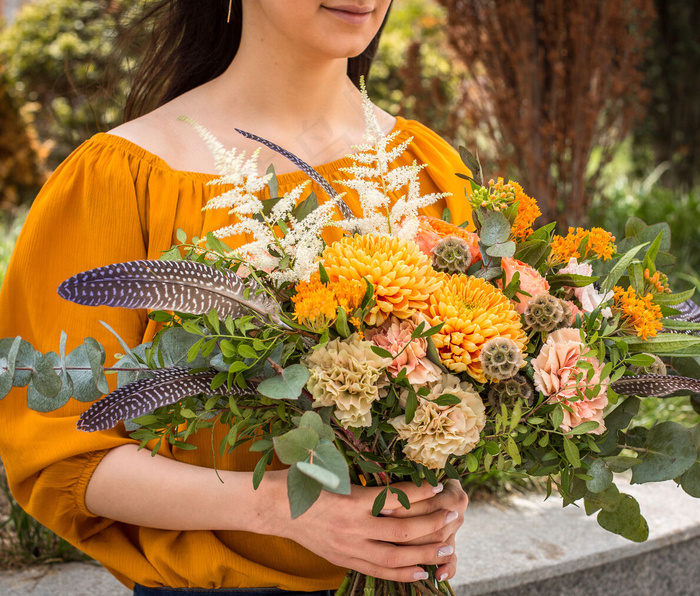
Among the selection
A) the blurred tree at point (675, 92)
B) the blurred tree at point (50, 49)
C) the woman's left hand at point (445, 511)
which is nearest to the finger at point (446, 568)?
the woman's left hand at point (445, 511)

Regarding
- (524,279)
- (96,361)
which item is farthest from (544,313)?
(96,361)

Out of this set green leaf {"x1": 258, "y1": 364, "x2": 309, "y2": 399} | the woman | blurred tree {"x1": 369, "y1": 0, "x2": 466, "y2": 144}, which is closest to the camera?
green leaf {"x1": 258, "y1": 364, "x2": 309, "y2": 399}

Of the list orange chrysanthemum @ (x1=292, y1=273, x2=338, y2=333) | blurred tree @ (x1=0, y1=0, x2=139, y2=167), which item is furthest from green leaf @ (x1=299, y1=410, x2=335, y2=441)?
blurred tree @ (x1=0, y1=0, x2=139, y2=167)

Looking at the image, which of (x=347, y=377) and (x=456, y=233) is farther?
(x=456, y=233)

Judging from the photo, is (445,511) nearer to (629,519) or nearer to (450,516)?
(450,516)

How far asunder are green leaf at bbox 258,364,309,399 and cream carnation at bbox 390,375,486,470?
16 centimetres

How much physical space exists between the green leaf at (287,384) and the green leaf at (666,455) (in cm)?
56

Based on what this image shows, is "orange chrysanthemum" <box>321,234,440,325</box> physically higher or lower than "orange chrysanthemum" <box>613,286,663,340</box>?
higher

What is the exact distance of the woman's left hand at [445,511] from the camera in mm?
1119

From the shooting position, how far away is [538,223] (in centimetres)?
430

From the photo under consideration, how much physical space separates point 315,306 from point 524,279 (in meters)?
0.31

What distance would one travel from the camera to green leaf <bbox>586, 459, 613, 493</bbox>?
1011 mm

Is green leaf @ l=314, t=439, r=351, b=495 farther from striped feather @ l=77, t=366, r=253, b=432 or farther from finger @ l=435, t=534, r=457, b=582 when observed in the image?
finger @ l=435, t=534, r=457, b=582

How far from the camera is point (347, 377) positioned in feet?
2.85
